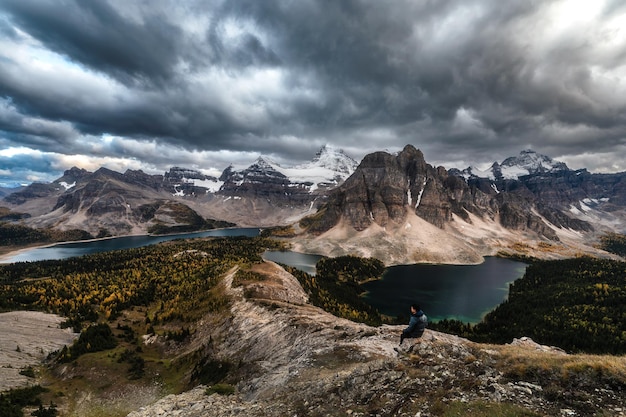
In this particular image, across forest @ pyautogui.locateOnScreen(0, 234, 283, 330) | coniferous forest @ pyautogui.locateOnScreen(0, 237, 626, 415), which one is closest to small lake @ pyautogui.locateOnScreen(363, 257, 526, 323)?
coniferous forest @ pyautogui.locateOnScreen(0, 237, 626, 415)

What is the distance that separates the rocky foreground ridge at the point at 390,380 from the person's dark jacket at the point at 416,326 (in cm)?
106

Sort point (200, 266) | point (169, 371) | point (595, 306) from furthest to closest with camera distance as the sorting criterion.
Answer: point (200, 266) → point (595, 306) → point (169, 371)

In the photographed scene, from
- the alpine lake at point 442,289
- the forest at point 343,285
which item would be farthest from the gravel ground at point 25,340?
the alpine lake at point 442,289

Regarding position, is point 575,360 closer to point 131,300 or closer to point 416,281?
point 131,300

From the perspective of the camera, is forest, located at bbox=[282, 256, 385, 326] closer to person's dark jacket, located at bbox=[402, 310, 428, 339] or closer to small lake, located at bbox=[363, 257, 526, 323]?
small lake, located at bbox=[363, 257, 526, 323]

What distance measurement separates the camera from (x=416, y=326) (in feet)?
86.3

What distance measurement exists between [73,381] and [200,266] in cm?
7021

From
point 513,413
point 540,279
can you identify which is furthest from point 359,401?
point 540,279

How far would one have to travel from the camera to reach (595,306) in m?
97.2

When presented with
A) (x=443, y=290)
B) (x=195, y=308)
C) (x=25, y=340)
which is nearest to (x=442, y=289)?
(x=443, y=290)

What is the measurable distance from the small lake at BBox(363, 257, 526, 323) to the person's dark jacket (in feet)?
282

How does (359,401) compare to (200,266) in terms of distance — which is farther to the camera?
(200,266)

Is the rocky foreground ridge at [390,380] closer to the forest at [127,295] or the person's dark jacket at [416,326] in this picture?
the person's dark jacket at [416,326]

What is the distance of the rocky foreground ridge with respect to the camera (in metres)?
15.6
